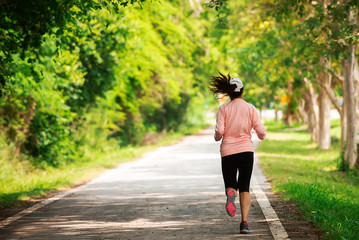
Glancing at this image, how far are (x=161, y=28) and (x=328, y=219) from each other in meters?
23.3

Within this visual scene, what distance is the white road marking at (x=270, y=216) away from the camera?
604cm

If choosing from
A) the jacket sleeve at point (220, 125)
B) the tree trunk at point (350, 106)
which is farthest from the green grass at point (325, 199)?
the jacket sleeve at point (220, 125)

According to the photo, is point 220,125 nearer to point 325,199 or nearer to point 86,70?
point 325,199

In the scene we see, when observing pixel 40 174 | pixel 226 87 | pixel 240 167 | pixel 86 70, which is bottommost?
pixel 40 174

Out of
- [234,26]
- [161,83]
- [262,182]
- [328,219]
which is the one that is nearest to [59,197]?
[262,182]

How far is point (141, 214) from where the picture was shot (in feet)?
25.3

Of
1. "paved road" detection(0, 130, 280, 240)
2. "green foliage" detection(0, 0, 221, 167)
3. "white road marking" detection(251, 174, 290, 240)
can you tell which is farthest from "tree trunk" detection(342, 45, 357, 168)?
"white road marking" detection(251, 174, 290, 240)

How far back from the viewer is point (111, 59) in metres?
19.5

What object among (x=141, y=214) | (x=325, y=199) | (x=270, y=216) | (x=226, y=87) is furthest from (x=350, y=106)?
(x=226, y=87)

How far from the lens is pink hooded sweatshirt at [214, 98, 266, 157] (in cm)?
617

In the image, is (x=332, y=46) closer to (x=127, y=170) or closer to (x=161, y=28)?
(x=127, y=170)

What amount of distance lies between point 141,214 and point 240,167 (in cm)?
223

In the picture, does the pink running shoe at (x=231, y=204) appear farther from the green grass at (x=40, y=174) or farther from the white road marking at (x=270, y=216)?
the green grass at (x=40, y=174)

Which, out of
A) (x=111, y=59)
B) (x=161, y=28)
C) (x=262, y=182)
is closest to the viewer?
(x=262, y=182)
